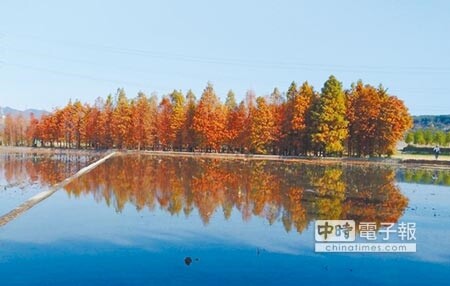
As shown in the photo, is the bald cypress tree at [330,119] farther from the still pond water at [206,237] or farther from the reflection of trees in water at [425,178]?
the still pond water at [206,237]

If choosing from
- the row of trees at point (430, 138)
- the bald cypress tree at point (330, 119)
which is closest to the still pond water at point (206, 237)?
the bald cypress tree at point (330, 119)

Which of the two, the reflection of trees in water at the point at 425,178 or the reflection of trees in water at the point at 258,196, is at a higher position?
the reflection of trees in water at the point at 258,196

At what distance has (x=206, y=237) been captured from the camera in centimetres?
1157

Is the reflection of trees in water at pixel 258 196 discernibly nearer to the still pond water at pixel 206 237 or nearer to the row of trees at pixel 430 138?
the still pond water at pixel 206 237

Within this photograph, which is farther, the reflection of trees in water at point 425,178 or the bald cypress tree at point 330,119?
the bald cypress tree at point 330,119

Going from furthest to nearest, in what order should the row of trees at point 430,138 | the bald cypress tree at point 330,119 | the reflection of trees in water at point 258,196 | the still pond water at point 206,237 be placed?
1. the row of trees at point 430,138
2. the bald cypress tree at point 330,119
3. the reflection of trees in water at point 258,196
4. the still pond water at point 206,237

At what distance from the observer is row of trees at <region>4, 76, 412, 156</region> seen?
165ft

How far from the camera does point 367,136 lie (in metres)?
51.0

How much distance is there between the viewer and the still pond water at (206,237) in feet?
28.5

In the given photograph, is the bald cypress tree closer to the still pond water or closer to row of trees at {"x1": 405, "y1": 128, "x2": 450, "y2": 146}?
the still pond water

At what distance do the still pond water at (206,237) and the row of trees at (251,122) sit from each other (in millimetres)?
29239

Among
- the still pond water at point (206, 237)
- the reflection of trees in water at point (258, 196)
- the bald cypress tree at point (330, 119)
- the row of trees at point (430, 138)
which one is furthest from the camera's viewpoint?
the row of trees at point (430, 138)

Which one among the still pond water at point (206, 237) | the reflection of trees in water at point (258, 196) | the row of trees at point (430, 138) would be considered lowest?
the still pond water at point (206, 237)

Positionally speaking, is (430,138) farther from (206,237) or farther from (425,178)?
(206,237)
